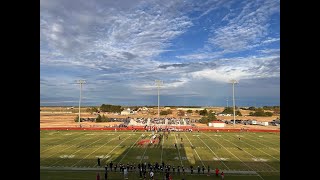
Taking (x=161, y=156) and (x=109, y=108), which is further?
(x=109, y=108)

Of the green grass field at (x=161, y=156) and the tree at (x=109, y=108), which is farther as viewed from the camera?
the tree at (x=109, y=108)

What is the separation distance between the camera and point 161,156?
30672 millimetres

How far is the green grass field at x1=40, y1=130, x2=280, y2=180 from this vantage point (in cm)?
2381

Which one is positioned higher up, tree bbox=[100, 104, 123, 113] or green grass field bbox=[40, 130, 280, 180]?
tree bbox=[100, 104, 123, 113]

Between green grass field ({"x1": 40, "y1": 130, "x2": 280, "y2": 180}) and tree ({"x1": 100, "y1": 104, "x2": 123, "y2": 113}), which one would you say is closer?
green grass field ({"x1": 40, "y1": 130, "x2": 280, "y2": 180})

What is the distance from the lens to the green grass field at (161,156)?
78.1ft

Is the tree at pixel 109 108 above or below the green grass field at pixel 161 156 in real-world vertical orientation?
above

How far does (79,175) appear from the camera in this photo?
22.9 metres

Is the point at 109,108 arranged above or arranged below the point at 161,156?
above
